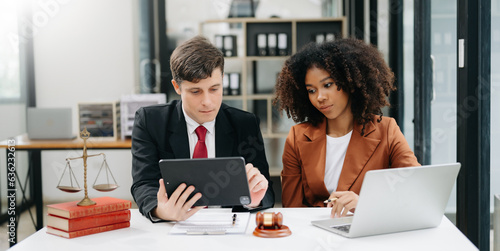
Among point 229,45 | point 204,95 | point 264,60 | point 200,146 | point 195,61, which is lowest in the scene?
point 200,146

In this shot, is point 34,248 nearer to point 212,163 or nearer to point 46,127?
point 212,163

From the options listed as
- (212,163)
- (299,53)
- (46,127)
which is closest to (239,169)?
(212,163)

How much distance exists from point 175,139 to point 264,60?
3114 millimetres

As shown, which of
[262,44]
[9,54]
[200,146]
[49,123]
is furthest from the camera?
[262,44]

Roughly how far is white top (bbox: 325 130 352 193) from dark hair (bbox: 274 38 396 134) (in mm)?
108

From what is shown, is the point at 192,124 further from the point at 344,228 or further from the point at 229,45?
the point at 229,45

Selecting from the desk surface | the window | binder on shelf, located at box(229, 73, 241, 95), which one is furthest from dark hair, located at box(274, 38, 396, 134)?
the window

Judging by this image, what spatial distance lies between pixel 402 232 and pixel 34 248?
102cm

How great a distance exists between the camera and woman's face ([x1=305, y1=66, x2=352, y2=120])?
204 centimetres

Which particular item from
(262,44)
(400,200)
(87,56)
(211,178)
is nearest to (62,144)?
(87,56)

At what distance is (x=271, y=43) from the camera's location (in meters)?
4.54

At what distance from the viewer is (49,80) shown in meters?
4.98

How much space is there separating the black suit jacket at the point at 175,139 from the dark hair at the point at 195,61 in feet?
0.61

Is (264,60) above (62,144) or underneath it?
above
